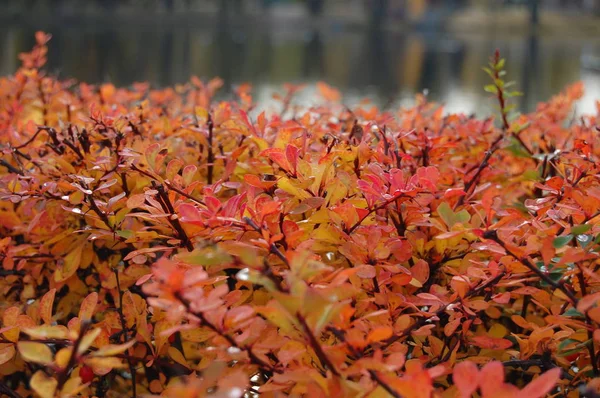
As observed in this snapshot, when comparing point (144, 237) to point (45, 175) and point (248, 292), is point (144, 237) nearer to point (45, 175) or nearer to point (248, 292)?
point (248, 292)

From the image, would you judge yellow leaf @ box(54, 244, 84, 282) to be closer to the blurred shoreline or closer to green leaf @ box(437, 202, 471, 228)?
green leaf @ box(437, 202, 471, 228)

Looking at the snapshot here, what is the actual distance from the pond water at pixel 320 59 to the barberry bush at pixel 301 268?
577 centimetres

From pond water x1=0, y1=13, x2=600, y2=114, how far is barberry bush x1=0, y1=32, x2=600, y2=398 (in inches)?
227

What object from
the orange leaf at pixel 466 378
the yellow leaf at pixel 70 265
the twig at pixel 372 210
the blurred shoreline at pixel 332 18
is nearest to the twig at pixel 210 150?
the yellow leaf at pixel 70 265

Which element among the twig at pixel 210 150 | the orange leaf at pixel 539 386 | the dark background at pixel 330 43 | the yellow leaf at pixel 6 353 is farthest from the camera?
the dark background at pixel 330 43

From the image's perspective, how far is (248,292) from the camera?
1204 millimetres

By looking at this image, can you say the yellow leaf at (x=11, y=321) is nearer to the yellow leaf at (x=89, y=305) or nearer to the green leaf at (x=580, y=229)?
the yellow leaf at (x=89, y=305)

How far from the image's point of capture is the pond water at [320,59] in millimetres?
16719

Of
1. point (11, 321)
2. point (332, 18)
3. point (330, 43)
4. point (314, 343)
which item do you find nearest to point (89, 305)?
point (11, 321)

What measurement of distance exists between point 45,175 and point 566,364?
1.18 m

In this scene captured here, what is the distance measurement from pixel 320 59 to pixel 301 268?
2770 centimetres

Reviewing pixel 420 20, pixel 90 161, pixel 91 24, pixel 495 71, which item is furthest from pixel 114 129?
pixel 420 20

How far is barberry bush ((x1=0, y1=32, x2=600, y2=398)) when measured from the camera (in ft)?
2.61

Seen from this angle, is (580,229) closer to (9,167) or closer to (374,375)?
(374,375)
